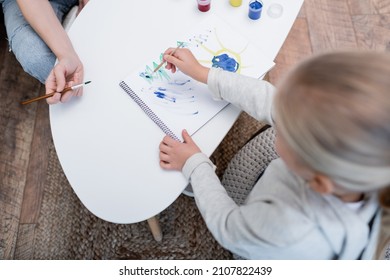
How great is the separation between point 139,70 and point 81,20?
0.79 ft

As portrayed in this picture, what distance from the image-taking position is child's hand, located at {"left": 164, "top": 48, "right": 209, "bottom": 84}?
0.85m

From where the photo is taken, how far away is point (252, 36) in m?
0.93

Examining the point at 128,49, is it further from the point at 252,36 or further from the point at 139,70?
the point at 252,36

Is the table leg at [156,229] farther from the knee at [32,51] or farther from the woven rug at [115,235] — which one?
the knee at [32,51]

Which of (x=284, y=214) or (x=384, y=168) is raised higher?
(x=384, y=168)

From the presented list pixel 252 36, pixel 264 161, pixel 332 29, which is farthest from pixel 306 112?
pixel 332 29

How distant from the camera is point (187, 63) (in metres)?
0.85

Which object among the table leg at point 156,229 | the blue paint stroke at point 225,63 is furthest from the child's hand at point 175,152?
the table leg at point 156,229

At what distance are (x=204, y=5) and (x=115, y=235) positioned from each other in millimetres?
837

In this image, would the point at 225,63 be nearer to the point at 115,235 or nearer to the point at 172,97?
the point at 172,97

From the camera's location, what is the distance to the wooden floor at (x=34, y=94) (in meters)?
1.34

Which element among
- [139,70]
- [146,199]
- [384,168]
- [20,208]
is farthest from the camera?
[20,208]

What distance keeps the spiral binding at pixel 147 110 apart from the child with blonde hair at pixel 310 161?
0.13 feet

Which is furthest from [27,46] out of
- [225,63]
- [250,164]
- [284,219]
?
[284,219]
